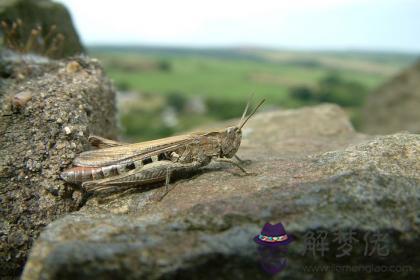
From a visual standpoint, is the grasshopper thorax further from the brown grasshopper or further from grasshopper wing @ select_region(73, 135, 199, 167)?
grasshopper wing @ select_region(73, 135, 199, 167)

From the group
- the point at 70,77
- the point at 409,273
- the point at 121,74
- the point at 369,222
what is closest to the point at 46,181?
the point at 70,77

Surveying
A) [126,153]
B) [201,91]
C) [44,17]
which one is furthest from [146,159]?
[201,91]

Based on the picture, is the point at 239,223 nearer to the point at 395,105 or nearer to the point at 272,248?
the point at 272,248

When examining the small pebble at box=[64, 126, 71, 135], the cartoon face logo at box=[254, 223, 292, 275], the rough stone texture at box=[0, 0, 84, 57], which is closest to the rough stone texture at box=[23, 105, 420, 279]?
the cartoon face logo at box=[254, 223, 292, 275]

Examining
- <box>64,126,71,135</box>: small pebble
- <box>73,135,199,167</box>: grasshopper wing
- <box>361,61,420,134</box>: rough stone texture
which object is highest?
<box>64,126,71,135</box>: small pebble

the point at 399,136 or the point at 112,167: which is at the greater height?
the point at 399,136

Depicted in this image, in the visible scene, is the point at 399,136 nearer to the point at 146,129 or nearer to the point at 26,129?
the point at 26,129

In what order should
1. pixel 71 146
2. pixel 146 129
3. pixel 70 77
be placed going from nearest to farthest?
pixel 71 146 → pixel 70 77 → pixel 146 129
